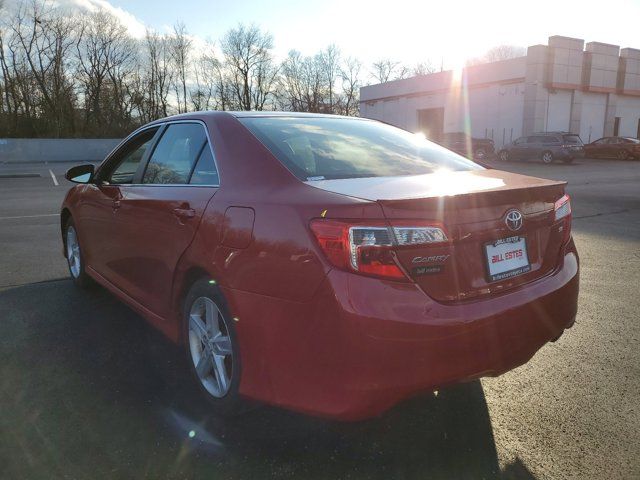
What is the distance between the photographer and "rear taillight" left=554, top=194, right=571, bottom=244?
266cm

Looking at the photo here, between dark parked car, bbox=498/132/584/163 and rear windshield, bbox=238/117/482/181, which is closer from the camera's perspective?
rear windshield, bbox=238/117/482/181

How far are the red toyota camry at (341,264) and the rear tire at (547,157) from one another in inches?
1100

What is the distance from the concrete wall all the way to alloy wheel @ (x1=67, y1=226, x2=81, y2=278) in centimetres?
3188

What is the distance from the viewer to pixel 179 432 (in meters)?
2.56

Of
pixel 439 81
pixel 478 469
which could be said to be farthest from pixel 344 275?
pixel 439 81

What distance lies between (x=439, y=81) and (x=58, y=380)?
132 feet

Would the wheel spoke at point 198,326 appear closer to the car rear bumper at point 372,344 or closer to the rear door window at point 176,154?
the car rear bumper at point 372,344

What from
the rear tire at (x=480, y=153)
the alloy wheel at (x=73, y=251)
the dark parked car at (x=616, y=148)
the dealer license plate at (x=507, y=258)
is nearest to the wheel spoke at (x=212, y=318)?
the dealer license plate at (x=507, y=258)

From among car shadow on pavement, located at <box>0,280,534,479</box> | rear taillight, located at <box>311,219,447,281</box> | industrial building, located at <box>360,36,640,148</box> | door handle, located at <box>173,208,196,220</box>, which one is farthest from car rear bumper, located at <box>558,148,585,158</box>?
rear taillight, located at <box>311,219,447,281</box>

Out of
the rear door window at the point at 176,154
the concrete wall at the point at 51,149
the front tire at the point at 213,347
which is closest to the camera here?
the front tire at the point at 213,347

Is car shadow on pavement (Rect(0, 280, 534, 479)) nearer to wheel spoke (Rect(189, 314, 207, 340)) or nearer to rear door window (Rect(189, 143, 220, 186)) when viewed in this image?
wheel spoke (Rect(189, 314, 207, 340))

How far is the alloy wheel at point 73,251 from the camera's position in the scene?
490 cm

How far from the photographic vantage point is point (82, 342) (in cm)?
367

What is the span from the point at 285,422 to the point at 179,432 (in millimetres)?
530
